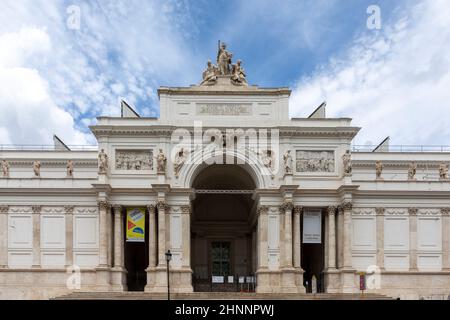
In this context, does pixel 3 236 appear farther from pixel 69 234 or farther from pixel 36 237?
pixel 69 234

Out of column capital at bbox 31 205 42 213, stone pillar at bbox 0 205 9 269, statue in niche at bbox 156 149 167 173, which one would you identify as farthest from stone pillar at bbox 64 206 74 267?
statue in niche at bbox 156 149 167 173

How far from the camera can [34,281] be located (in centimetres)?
4088

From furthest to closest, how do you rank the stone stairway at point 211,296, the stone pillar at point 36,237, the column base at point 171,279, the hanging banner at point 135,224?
the hanging banner at point 135,224
the stone pillar at point 36,237
the column base at point 171,279
the stone stairway at point 211,296

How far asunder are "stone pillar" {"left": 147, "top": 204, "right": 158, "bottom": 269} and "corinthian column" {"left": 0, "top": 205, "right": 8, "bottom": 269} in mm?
10050

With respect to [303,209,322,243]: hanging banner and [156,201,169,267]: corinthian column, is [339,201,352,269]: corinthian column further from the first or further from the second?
[156,201,169,267]: corinthian column

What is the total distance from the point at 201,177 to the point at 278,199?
7.41 metres

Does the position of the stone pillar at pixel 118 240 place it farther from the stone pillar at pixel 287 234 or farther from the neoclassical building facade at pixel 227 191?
the stone pillar at pixel 287 234

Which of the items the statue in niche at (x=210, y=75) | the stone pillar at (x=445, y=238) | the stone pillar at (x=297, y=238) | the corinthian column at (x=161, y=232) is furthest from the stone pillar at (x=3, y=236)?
the stone pillar at (x=445, y=238)

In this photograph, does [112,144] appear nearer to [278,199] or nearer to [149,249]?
[149,249]

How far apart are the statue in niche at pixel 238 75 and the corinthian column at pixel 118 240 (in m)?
12.6

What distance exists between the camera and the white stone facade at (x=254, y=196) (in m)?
40.9

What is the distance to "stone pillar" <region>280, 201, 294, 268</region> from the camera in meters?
40.7

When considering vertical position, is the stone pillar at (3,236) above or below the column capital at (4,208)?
below

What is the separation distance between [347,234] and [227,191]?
897cm
